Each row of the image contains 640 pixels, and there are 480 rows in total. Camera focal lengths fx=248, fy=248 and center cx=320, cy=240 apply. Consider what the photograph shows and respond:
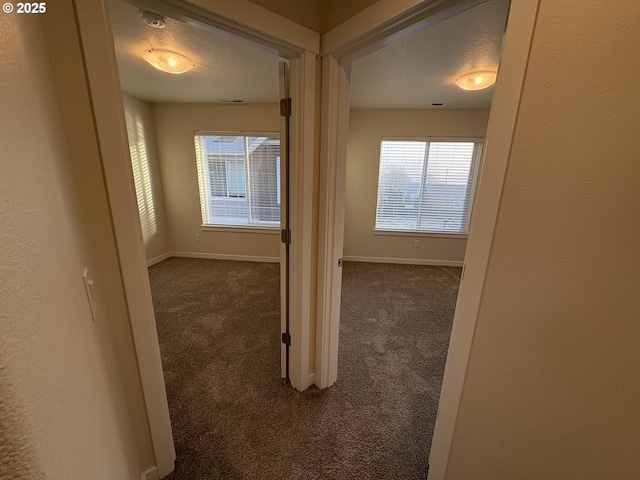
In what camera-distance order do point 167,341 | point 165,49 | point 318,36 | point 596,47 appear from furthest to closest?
point 167,341
point 165,49
point 318,36
point 596,47

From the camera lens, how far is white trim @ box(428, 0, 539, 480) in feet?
2.23

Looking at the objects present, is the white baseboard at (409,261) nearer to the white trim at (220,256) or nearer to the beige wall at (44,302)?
the white trim at (220,256)

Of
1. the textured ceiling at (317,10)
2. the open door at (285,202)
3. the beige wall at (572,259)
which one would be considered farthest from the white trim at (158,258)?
the beige wall at (572,259)

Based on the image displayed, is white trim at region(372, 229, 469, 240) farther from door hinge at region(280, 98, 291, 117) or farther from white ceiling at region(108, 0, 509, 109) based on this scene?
door hinge at region(280, 98, 291, 117)

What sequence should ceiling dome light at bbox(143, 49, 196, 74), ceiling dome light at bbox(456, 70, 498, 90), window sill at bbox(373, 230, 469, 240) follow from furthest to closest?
window sill at bbox(373, 230, 469, 240), ceiling dome light at bbox(456, 70, 498, 90), ceiling dome light at bbox(143, 49, 196, 74)

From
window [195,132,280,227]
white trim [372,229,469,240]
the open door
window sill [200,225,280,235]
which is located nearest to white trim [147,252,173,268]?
window sill [200,225,280,235]

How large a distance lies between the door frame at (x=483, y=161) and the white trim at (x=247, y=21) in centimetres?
15

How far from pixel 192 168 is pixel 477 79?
3.97m

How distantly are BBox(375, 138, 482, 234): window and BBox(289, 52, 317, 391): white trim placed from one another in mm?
2968

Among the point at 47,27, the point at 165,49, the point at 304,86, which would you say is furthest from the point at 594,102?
the point at 165,49

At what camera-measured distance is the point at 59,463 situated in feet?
1.48

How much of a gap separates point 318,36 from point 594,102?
1.18m

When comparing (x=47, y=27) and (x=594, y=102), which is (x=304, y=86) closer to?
(x=47, y=27)

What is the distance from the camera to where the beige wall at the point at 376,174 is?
3.76m
